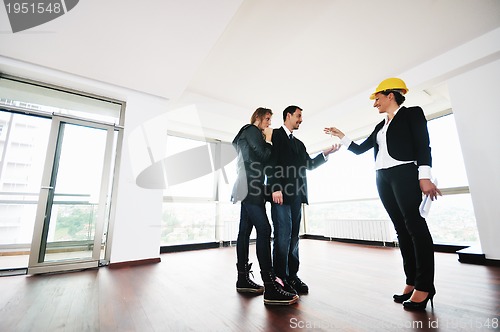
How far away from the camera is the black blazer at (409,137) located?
131 centimetres

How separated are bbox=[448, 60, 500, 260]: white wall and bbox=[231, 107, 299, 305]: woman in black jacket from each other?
2.74 m

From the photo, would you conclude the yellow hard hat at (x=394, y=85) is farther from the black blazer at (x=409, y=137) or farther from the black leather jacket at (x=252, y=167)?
the black leather jacket at (x=252, y=167)

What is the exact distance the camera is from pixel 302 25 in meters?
2.55

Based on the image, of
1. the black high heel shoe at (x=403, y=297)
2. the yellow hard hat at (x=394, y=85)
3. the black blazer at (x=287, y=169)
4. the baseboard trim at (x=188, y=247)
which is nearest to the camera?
the black high heel shoe at (x=403, y=297)

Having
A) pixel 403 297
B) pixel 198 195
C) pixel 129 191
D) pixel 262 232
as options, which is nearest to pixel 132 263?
pixel 129 191

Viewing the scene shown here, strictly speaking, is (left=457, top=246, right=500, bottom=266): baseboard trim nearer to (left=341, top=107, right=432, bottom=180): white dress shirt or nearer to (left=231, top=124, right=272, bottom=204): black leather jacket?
(left=341, top=107, right=432, bottom=180): white dress shirt

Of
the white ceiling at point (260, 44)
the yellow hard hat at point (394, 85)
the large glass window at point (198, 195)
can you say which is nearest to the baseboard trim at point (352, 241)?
the large glass window at point (198, 195)

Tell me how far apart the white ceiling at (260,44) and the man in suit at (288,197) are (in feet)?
4.40

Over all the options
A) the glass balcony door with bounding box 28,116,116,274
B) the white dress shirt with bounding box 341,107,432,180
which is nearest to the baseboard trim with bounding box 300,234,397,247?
the white dress shirt with bounding box 341,107,432,180

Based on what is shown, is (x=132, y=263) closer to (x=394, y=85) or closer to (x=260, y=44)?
(x=260, y=44)

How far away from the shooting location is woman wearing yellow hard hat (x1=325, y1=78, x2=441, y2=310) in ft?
4.07

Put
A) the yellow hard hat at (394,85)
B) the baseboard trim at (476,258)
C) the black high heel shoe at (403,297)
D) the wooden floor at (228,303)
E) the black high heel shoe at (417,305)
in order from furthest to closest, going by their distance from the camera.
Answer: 1. the baseboard trim at (476,258)
2. the yellow hard hat at (394,85)
3. the black high heel shoe at (403,297)
4. the black high heel shoe at (417,305)
5. the wooden floor at (228,303)

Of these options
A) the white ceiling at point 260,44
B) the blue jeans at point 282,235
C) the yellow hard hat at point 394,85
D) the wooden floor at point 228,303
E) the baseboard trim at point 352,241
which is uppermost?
the white ceiling at point 260,44

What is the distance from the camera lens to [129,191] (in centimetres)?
310
